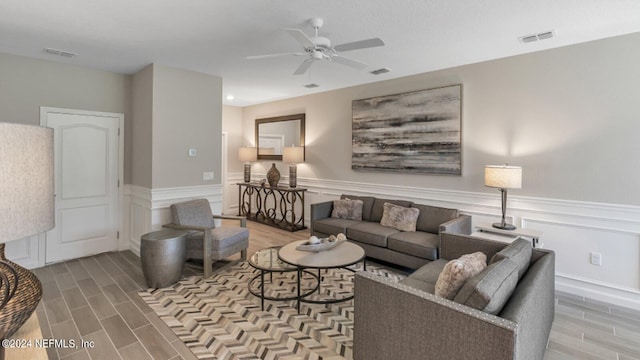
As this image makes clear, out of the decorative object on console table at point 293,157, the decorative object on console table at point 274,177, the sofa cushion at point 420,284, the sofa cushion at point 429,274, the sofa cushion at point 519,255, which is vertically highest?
the decorative object on console table at point 293,157

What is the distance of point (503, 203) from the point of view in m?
3.52

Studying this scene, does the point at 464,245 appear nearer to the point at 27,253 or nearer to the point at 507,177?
the point at 507,177

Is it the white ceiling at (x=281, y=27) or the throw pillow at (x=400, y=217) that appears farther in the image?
the throw pillow at (x=400, y=217)

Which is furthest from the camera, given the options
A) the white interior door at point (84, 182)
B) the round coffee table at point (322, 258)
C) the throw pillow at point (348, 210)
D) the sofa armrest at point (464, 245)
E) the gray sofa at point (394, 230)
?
the throw pillow at point (348, 210)

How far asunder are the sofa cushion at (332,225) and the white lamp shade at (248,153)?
305 cm

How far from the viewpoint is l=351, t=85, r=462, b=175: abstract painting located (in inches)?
165

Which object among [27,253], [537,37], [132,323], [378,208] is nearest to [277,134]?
[378,208]

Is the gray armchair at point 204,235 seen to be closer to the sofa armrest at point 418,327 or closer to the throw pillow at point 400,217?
the throw pillow at point 400,217

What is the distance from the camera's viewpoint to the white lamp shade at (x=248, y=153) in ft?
23.3

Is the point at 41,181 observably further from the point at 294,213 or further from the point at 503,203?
the point at 294,213

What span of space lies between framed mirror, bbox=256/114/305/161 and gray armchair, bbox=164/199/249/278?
103 inches

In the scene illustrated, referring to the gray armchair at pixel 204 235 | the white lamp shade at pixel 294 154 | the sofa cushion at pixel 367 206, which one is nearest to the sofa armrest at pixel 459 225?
the sofa cushion at pixel 367 206

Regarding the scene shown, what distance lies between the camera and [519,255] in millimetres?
2162

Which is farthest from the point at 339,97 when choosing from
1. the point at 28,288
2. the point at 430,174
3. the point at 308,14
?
the point at 28,288
